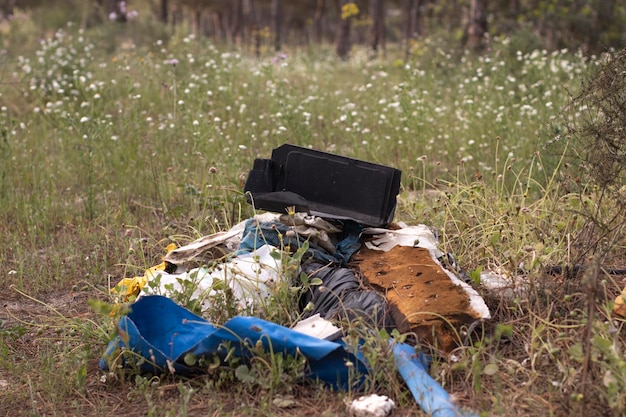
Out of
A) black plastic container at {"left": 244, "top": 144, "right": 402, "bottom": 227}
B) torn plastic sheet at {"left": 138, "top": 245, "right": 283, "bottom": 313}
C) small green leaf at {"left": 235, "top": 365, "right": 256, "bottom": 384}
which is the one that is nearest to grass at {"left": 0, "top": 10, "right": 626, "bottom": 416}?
small green leaf at {"left": 235, "top": 365, "right": 256, "bottom": 384}

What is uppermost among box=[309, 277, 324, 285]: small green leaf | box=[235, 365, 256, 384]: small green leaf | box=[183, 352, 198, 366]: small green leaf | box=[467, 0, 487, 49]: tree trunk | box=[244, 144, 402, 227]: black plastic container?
box=[244, 144, 402, 227]: black plastic container

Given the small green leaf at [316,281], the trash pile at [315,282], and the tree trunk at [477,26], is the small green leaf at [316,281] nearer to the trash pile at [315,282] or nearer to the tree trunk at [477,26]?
the trash pile at [315,282]

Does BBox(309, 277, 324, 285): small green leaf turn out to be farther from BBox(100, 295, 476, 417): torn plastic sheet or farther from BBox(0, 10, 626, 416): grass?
BBox(100, 295, 476, 417): torn plastic sheet

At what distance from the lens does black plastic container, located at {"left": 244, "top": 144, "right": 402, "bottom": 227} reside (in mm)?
3859

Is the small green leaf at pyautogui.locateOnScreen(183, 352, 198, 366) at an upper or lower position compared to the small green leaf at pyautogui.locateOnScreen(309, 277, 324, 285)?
lower

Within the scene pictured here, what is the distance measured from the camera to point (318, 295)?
11.5 ft

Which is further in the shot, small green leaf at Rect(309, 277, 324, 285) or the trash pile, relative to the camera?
small green leaf at Rect(309, 277, 324, 285)

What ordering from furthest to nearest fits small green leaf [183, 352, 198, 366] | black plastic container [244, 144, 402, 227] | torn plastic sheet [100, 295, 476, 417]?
black plastic container [244, 144, 402, 227]
small green leaf [183, 352, 198, 366]
torn plastic sheet [100, 295, 476, 417]

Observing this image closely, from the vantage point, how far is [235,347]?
9.91ft

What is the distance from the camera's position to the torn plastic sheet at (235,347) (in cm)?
286

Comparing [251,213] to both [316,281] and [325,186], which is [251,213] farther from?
[316,281]

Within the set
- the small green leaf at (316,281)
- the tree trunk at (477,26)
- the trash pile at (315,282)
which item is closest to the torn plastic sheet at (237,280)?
the trash pile at (315,282)

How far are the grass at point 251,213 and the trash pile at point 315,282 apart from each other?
111 millimetres

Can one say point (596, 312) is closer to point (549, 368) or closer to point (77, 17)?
point (549, 368)
